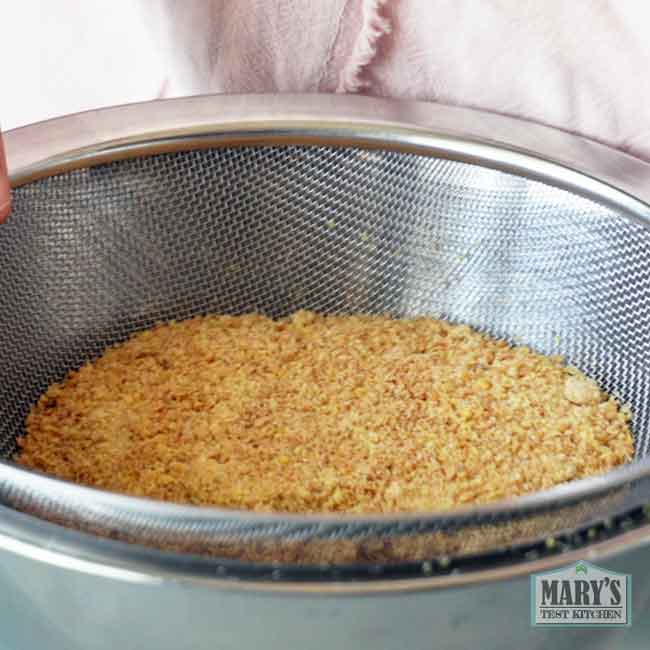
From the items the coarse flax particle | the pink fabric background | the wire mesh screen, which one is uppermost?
the pink fabric background

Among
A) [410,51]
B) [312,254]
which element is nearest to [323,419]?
[312,254]

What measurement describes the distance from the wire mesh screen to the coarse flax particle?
3 centimetres

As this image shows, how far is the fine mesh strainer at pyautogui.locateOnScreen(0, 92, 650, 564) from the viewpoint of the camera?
36.4 inches

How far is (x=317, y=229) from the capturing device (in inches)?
39.8

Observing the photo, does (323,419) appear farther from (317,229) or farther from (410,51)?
(410,51)

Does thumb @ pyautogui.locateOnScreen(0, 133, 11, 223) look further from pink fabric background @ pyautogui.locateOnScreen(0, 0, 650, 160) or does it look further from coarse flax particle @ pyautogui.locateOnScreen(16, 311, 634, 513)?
pink fabric background @ pyautogui.locateOnScreen(0, 0, 650, 160)

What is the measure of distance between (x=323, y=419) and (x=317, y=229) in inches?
9.2

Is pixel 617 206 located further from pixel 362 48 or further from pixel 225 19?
pixel 225 19

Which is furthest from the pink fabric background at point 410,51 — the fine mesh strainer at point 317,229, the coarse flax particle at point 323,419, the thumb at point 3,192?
the thumb at point 3,192

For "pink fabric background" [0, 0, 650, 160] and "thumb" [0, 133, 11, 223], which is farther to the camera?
"pink fabric background" [0, 0, 650, 160]

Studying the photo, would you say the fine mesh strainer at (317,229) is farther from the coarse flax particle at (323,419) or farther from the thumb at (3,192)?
the thumb at (3,192)

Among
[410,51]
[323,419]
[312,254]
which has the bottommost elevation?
[323,419]

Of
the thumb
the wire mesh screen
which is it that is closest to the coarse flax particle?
the wire mesh screen

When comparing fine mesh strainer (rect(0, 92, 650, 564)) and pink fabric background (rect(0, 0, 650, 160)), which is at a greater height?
pink fabric background (rect(0, 0, 650, 160))
